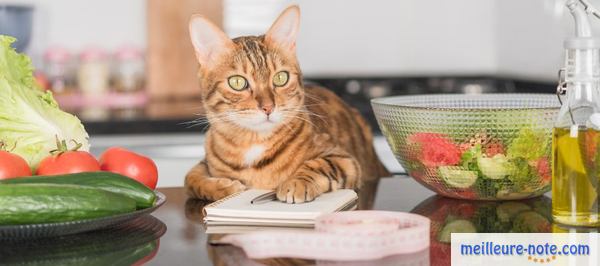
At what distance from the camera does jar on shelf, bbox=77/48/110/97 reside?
4.00m

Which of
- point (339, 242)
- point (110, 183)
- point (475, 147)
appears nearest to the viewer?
point (339, 242)

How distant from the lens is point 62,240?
3.78 feet

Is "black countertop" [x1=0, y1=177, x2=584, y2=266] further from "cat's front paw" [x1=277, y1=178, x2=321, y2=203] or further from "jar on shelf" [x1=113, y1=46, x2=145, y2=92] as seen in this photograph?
"jar on shelf" [x1=113, y1=46, x2=145, y2=92]

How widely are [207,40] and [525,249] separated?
666mm

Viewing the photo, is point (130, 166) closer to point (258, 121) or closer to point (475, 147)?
point (258, 121)

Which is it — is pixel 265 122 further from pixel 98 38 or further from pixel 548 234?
pixel 98 38

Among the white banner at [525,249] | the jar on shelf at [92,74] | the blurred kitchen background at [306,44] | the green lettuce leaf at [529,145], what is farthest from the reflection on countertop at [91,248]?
the jar on shelf at [92,74]

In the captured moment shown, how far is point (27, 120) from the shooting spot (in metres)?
1.51

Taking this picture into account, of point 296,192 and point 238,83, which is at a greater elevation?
point 238,83

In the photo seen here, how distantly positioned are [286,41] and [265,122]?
0.16 m

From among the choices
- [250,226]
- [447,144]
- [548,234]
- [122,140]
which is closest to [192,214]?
[250,226]

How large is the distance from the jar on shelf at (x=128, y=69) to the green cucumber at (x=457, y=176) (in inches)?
112

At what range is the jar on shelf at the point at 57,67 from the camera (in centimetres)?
399

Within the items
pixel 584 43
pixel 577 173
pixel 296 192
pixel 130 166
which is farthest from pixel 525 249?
pixel 130 166
